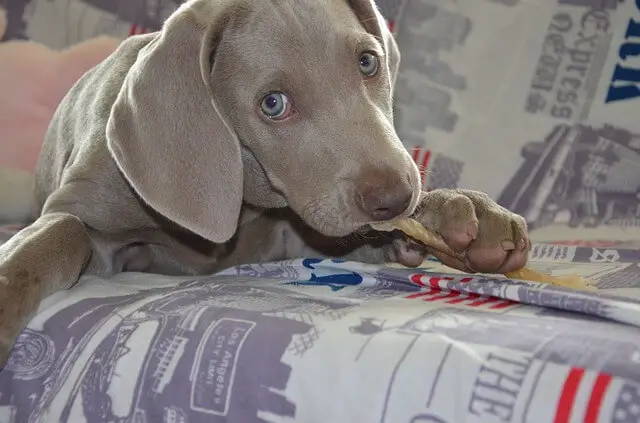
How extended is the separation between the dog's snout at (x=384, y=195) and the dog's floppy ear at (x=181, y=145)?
0.93 feet

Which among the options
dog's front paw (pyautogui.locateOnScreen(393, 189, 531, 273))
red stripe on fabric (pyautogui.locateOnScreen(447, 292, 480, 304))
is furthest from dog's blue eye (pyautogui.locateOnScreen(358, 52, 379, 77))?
red stripe on fabric (pyautogui.locateOnScreen(447, 292, 480, 304))

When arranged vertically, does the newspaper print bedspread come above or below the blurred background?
below

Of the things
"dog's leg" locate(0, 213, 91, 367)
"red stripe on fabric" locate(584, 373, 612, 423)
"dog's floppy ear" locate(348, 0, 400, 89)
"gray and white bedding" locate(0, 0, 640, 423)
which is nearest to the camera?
"red stripe on fabric" locate(584, 373, 612, 423)

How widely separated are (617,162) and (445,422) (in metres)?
1.46

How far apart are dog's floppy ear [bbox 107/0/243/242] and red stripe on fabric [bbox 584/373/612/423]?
33.8 inches

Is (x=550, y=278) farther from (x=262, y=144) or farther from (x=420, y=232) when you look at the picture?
(x=262, y=144)

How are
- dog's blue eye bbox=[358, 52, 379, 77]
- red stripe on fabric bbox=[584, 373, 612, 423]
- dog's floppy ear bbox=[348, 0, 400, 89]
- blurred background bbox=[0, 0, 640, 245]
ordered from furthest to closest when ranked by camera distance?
1. blurred background bbox=[0, 0, 640, 245]
2. dog's floppy ear bbox=[348, 0, 400, 89]
3. dog's blue eye bbox=[358, 52, 379, 77]
4. red stripe on fabric bbox=[584, 373, 612, 423]

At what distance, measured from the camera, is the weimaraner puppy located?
63.6 inches

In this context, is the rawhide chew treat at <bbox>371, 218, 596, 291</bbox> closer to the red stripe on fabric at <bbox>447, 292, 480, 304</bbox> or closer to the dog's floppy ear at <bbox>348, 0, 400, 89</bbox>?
the red stripe on fabric at <bbox>447, 292, 480, 304</bbox>

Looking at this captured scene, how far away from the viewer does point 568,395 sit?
3.47 feet

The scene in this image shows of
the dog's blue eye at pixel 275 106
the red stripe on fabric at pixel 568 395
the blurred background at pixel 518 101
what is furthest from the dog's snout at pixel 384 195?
the blurred background at pixel 518 101

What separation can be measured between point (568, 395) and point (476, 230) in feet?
1.99

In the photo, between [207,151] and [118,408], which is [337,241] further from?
[118,408]

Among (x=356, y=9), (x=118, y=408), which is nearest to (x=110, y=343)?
(x=118, y=408)
